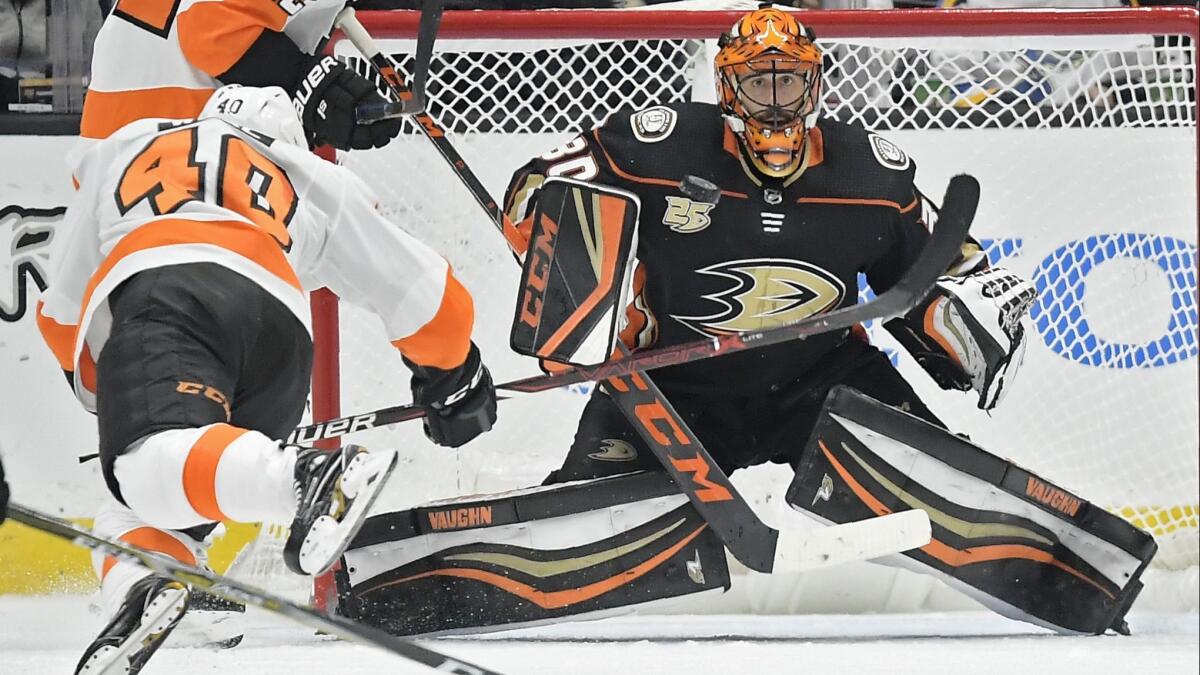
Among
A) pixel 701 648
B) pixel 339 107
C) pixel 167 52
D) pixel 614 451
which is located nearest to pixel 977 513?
pixel 701 648

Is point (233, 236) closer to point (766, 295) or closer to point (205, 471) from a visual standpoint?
point (205, 471)

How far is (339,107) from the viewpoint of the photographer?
2.75 metres

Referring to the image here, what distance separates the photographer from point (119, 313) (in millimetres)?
1927

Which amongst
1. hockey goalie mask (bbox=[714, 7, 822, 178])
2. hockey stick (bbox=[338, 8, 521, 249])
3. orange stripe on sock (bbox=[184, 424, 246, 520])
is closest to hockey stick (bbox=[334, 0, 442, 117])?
hockey stick (bbox=[338, 8, 521, 249])

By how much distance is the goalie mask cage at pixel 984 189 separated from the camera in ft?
10.1

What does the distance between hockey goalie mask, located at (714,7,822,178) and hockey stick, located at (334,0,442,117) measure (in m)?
0.53

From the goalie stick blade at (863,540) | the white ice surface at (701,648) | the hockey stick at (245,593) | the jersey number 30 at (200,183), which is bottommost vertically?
the white ice surface at (701,648)

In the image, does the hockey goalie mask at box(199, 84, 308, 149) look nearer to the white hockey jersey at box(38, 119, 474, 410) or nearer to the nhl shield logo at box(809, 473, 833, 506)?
A: the white hockey jersey at box(38, 119, 474, 410)

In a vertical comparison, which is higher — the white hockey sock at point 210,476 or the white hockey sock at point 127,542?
the white hockey sock at point 210,476

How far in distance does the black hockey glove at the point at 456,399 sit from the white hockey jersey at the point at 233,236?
1.7 inches

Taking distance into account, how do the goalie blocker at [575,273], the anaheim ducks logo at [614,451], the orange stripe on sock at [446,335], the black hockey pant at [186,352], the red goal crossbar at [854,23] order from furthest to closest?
1. the red goal crossbar at [854,23]
2. the anaheim ducks logo at [614,451]
3. the goalie blocker at [575,273]
4. the orange stripe on sock at [446,335]
5. the black hockey pant at [186,352]

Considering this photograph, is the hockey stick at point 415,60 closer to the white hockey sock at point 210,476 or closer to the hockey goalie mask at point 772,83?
the hockey goalie mask at point 772,83

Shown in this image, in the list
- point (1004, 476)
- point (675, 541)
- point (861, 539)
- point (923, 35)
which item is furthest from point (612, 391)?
point (923, 35)

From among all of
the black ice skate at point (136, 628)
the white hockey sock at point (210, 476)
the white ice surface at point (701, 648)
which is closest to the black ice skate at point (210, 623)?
the white ice surface at point (701, 648)
